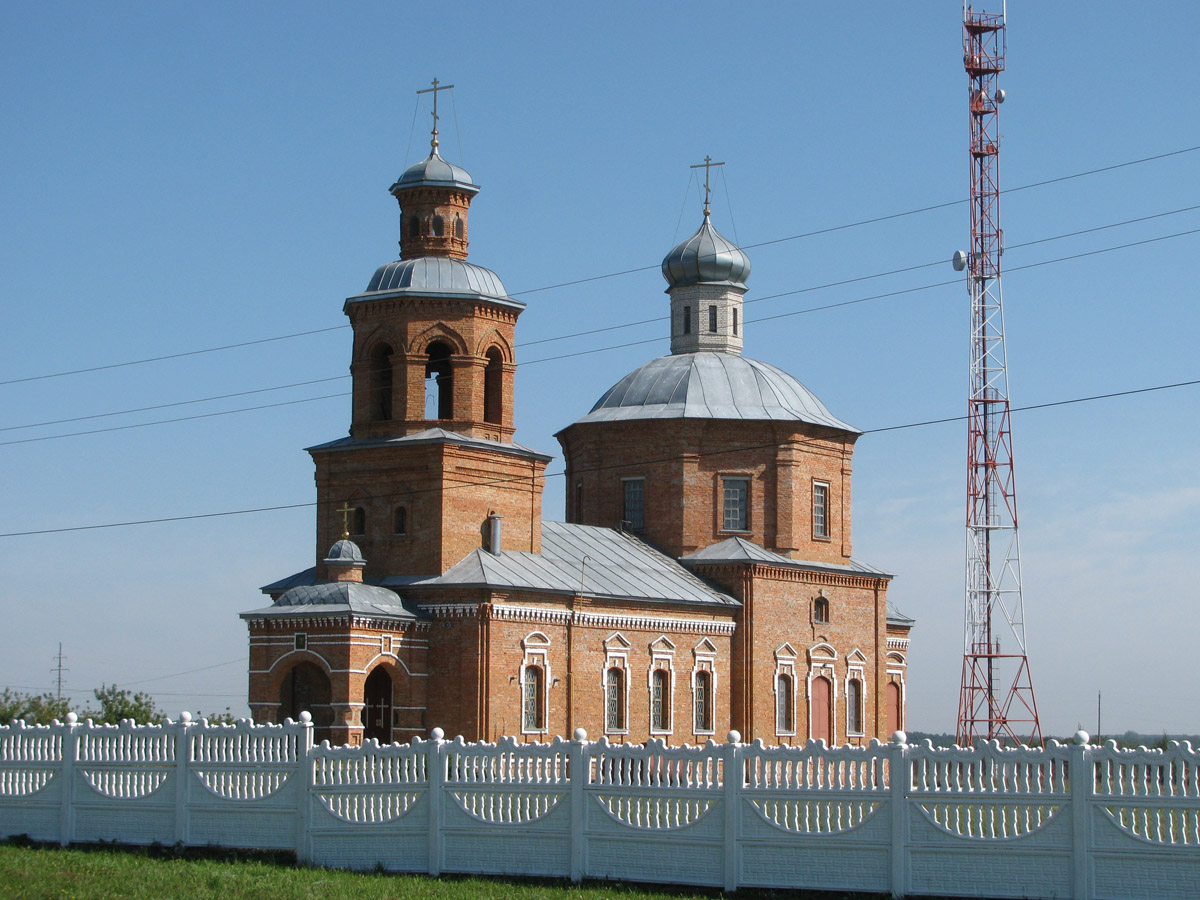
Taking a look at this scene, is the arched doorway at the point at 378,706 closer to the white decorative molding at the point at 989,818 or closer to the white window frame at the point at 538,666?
the white window frame at the point at 538,666

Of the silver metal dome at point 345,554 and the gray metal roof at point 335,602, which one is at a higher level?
the silver metal dome at point 345,554

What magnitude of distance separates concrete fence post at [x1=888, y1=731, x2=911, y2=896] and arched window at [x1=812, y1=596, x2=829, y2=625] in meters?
25.3

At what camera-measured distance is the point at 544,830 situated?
16234 mm

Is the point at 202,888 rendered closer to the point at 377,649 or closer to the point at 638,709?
the point at 377,649

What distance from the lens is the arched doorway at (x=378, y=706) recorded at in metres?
31.5

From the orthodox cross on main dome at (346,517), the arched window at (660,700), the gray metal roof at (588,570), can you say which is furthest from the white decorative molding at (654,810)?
the arched window at (660,700)

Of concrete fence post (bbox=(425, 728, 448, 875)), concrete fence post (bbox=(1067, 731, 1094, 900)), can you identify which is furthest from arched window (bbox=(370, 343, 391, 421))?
concrete fence post (bbox=(1067, 731, 1094, 900))

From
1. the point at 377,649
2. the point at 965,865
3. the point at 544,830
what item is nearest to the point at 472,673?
the point at 377,649

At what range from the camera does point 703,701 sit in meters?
37.1

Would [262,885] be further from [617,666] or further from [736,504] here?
[736,504]

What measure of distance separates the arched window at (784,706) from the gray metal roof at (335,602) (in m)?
10.6

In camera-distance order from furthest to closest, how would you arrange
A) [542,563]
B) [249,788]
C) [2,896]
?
1. [542,563]
2. [249,788]
3. [2,896]

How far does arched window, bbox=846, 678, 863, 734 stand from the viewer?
134 feet

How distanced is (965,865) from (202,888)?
684cm
